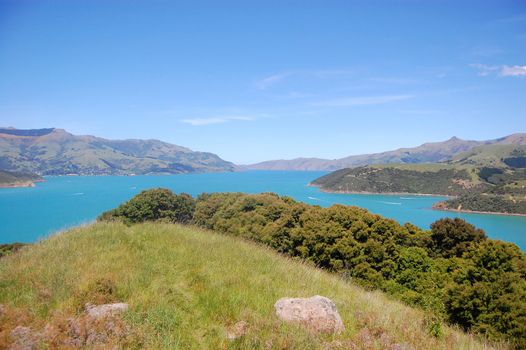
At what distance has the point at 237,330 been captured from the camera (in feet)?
17.1

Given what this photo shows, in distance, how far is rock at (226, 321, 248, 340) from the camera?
A: 5.03 m

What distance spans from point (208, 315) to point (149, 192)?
5923cm

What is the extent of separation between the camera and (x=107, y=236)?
10336mm

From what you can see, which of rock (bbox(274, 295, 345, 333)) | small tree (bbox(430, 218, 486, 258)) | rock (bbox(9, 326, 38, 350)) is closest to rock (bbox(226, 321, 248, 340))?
rock (bbox(274, 295, 345, 333))

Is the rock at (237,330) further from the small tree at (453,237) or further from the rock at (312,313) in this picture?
the small tree at (453,237)

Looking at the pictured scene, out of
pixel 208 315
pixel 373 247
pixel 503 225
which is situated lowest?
pixel 503 225

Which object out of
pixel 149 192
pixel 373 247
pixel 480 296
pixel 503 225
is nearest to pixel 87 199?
pixel 149 192

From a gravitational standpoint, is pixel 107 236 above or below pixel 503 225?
above

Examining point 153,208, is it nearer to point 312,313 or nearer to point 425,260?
point 425,260

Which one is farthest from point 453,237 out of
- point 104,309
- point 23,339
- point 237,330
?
point 23,339

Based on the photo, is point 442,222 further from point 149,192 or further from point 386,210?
point 386,210

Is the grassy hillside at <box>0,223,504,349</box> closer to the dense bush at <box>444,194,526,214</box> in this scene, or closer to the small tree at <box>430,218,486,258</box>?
the small tree at <box>430,218,486,258</box>

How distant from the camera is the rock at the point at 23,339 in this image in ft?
13.8

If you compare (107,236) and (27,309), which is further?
(107,236)
